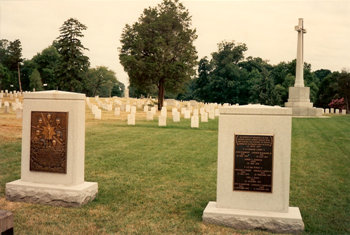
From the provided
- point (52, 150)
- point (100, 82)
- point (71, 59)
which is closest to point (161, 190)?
point (52, 150)

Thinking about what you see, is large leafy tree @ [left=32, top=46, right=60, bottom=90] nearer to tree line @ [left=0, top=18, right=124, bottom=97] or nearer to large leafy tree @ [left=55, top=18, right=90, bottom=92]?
tree line @ [left=0, top=18, right=124, bottom=97]

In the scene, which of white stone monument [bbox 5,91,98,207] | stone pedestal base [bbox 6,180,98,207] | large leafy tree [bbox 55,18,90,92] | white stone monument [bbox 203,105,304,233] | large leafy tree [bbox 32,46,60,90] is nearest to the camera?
white stone monument [bbox 203,105,304,233]

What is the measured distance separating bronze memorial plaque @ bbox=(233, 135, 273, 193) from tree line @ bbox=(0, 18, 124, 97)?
56.6m

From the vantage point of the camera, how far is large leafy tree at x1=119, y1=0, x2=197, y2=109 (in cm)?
4084

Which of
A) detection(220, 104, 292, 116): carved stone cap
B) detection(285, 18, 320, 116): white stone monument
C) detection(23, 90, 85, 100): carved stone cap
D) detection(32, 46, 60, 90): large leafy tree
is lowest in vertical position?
detection(220, 104, 292, 116): carved stone cap

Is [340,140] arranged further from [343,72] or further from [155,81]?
[343,72]

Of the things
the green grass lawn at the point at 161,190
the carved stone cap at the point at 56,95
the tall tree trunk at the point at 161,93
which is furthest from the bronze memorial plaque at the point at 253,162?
the tall tree trunk at the point at 161,93

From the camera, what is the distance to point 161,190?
24.7 feet

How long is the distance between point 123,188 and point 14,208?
2.11 metres

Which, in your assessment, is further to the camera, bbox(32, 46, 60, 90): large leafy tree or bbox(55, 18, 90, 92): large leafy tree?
bbox(32, 46, 60, 90): large leafy tree

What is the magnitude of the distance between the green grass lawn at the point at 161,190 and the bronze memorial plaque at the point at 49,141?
70 centimetres

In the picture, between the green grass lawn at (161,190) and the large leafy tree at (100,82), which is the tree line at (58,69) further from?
the green grass lawn at (161,190)

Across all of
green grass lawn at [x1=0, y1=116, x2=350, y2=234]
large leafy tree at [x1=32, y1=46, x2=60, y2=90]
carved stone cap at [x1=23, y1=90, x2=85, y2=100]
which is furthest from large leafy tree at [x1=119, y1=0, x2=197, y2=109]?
large leafy tree at [x1=32, y1=46, x2=60, y2=90]

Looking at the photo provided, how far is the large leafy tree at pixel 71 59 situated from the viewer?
198ft
